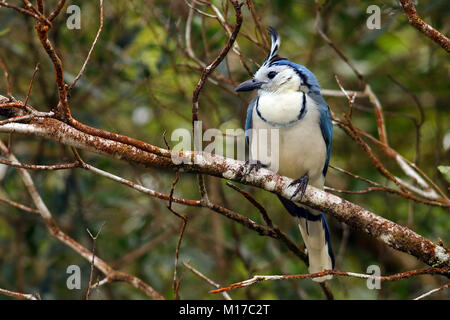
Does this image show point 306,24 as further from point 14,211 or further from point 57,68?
point 57,68

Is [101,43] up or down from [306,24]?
down

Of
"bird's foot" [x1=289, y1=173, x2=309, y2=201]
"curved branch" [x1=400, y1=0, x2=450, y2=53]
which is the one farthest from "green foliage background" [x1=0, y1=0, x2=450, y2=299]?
"curved branch" [x1=400, y1=0, x2=450, y2=53]

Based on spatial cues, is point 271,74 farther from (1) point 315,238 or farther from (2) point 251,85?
(1) point 315,238

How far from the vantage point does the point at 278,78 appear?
357cm

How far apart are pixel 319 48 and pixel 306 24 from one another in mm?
339

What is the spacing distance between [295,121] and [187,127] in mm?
2208

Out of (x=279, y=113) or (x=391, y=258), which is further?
(x=391, y=258)

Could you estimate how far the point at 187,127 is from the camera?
18.1ft

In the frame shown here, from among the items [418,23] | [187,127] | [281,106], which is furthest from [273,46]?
[187,127]

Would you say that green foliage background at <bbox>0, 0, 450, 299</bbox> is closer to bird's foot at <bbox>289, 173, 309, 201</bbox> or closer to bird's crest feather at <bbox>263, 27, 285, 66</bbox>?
bird's crest feather at <bbox>263, 27, 285, 66</bbox>

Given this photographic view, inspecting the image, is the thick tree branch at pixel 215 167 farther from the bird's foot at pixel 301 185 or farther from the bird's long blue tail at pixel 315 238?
the bird's long blue tail at pixel 315 238

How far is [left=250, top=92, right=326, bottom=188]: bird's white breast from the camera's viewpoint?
3455mm

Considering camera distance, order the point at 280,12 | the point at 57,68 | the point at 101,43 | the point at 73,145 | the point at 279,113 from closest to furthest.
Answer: the point at 57,68, the point at 73,145, the point at 279,113, the point at 101,43, the point at 280,12

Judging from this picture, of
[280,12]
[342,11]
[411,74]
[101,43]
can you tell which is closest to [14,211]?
[101,43]
